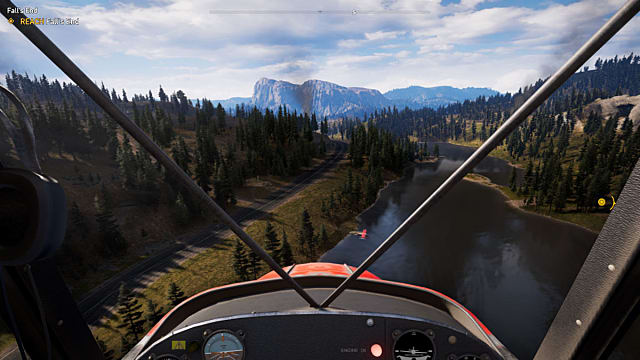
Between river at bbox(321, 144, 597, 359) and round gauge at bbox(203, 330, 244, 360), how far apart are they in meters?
32.9

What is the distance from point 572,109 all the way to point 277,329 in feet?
675

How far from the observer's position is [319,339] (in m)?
3.53

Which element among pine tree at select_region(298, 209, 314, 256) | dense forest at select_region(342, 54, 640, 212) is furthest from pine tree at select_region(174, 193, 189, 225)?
dense forest at select_region(342, 54, 640, 212)

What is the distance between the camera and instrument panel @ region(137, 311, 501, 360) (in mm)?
3512

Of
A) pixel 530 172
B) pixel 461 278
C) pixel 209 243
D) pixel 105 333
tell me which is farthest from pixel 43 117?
pixel 530 172

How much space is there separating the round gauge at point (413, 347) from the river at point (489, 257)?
3129 cm

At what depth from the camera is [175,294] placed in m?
29.2

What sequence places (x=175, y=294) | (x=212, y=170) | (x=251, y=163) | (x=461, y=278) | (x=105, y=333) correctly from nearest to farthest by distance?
(x=105, y=333) → (x=175, y=294) → (x=461, y=278) → (x=212, y=170) → (x=251, y=163)

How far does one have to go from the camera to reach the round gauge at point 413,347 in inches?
140

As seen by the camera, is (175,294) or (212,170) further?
(212,170)

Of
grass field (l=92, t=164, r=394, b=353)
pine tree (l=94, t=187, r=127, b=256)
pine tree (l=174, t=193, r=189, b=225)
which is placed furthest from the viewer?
pine tree (l=174, t=193, r=189, b=225)

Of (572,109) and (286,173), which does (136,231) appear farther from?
(572,109)

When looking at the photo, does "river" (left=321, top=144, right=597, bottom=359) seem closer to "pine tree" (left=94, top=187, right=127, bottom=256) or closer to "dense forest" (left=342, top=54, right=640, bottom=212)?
"dense forest" (left=342, top=54, right=640, bottom=212)

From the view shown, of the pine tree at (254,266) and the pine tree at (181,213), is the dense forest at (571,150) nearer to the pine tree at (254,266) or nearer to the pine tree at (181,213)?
the pine tree at (254,266)
